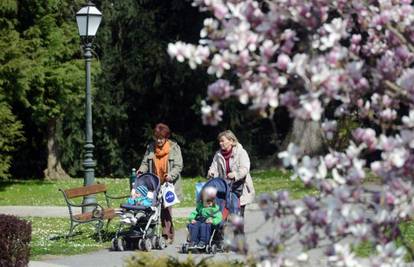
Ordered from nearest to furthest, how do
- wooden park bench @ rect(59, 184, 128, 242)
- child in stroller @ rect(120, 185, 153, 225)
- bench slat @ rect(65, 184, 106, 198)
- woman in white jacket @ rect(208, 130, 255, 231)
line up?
woman in white jacket @ rect(208, 130, 255, 231) → child in stroller @ rect(120, 185, 153, 225) → wooden park bench @ rect(59, 184, 128, 242) → bench slat @ rect(65, 184, 106, 198)

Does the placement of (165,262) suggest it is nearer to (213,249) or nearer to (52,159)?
(213,249)

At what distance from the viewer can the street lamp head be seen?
16984 mm

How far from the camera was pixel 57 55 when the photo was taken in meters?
31.3

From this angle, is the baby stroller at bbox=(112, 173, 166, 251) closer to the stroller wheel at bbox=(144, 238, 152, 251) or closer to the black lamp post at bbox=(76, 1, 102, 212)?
the stroller wheel at bbox=(144, 238, 152, 251)

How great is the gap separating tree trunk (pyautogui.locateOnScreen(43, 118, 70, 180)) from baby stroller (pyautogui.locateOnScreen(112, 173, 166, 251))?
70.7 feet

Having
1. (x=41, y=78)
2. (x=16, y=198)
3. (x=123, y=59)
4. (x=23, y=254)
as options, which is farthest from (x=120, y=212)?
(x=123, y=59)

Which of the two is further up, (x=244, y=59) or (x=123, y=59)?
(x=123, y=59)

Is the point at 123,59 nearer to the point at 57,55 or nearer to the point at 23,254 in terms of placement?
the point at 57,55

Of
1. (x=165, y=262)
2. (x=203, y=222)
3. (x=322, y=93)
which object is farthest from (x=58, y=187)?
(x=322, y=93)

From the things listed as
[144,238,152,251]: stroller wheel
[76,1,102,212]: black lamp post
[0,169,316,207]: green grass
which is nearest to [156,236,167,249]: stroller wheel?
[144,238,152,251]: stroller wheel

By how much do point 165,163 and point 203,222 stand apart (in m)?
1.62

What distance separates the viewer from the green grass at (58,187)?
24.3m

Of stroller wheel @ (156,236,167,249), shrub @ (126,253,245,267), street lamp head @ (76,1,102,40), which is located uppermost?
street lamp head @ (76,1,102,40)

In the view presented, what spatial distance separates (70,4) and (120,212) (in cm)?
2075
